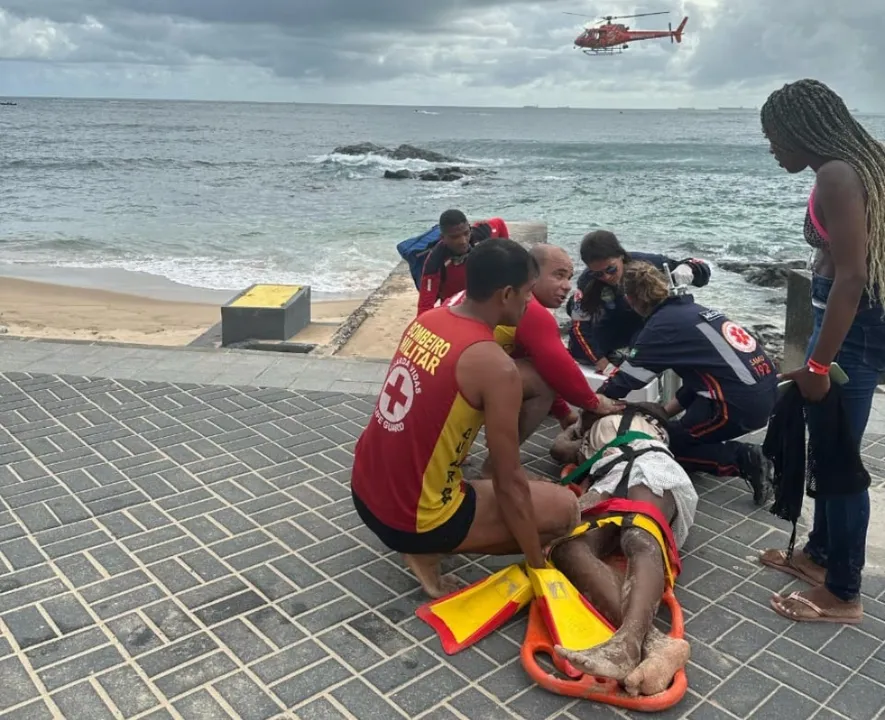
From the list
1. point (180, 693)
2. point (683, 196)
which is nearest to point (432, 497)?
point (180, 693)

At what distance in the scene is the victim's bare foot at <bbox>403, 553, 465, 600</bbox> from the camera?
11.4ft

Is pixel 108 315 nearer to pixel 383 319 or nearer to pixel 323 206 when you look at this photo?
pixel 383 319

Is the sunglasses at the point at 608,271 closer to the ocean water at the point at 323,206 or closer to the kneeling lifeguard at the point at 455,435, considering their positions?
the kneeling lifeguard at the point at 455,435

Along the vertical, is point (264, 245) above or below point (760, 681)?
below

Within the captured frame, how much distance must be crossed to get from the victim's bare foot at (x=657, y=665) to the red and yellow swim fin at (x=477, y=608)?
55 cm

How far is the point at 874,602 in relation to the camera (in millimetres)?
3521

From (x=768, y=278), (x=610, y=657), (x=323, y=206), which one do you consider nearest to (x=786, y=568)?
(x=610, y=657)

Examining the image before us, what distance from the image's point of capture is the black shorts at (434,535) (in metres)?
3.34

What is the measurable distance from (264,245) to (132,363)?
14.1 meters

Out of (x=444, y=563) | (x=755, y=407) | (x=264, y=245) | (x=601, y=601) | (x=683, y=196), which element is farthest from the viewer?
(x=683, y=196)

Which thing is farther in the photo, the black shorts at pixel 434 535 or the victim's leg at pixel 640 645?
the black shorts at pixel 434 535

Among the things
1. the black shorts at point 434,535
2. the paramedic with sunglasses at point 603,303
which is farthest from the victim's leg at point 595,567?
the paramedic with sunglasses at point 603,303

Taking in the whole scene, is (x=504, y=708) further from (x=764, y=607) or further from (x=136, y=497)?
(x=136, y=497)

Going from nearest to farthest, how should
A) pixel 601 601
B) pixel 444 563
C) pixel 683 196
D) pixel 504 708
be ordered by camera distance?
pixel 504 708
pixel 601 601
pixel 444 563
pixel 683 196
